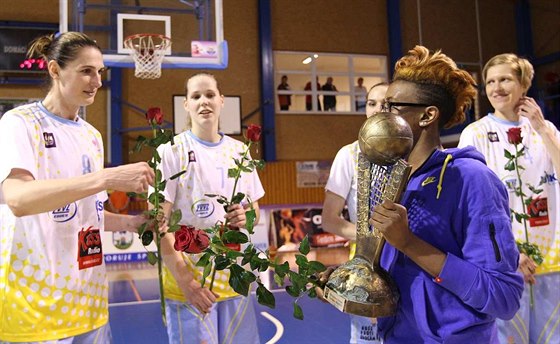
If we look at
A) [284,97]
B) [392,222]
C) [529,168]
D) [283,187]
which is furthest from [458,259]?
[284,97]

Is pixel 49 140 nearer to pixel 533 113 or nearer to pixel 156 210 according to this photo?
pixel 156 210

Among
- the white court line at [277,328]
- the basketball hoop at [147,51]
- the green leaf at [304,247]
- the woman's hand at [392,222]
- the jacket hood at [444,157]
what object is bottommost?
the white court line at [277,328]

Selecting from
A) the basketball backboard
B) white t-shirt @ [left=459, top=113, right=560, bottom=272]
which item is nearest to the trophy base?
white t-shirt @ [left=459, top=113, right=560, bottom=272]

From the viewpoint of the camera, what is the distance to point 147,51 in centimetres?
749

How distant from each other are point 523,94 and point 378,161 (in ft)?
6.76

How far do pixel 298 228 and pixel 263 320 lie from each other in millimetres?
7262

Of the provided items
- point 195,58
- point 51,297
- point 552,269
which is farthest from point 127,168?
point 195,58

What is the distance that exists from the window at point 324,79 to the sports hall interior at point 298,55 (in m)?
0.06

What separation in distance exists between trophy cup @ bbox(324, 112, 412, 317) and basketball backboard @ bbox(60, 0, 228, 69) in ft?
21.0

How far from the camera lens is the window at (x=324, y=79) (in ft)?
46.2

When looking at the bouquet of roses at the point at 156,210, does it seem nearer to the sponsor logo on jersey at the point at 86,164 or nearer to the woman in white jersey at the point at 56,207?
the woman in white jersey at the point at 56,207

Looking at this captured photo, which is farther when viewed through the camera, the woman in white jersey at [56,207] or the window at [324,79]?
the window at [324,79]

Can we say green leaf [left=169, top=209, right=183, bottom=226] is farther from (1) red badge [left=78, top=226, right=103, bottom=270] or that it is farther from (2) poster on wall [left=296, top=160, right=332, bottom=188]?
(2) poster on wall [left=296, top=160, right=332, bottom=188]

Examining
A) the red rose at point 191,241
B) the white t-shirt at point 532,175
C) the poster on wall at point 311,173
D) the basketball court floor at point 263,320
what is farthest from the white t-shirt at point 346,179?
the poster on wall at point 311,173
